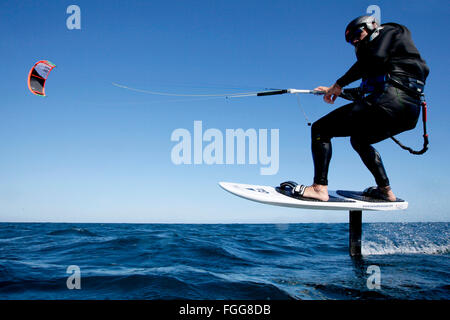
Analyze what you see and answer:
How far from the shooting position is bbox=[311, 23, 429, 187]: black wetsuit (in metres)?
4.73

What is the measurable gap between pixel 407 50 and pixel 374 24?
0.68 meters

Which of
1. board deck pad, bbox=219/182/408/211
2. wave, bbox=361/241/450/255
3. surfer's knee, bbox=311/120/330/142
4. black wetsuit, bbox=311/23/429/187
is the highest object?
black wetsuit, bbox=311/23/429/187

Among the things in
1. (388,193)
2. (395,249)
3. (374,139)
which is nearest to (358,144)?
(374,139)

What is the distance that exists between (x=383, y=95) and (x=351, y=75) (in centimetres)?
66

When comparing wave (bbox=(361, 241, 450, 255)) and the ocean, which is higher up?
the ocean

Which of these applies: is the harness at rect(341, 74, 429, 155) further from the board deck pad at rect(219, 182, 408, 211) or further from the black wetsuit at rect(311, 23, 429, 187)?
the board deck pad at rect(219, 182, 408, 211)

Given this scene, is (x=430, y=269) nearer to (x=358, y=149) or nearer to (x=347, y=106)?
(x=358, y=149)

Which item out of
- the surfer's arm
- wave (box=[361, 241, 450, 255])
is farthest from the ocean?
the surfer's arm

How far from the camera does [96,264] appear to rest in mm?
8359

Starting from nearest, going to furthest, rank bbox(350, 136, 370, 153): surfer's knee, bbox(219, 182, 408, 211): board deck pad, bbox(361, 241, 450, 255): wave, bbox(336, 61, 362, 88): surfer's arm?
1. bbox(336, 61, 362, 88): surfer's arm
2. bbox(219, 182, 408, 211): board deck pad
3. bbox(350, 136, 370, 153): surfer's knee
4. bbox(361, 241, 450, 255): wave

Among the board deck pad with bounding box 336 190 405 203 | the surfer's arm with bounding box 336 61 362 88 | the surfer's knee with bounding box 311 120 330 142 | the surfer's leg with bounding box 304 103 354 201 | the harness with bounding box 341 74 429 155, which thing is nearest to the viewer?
the harness with bounding box 341 74 429 155

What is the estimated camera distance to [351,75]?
16.8ft
